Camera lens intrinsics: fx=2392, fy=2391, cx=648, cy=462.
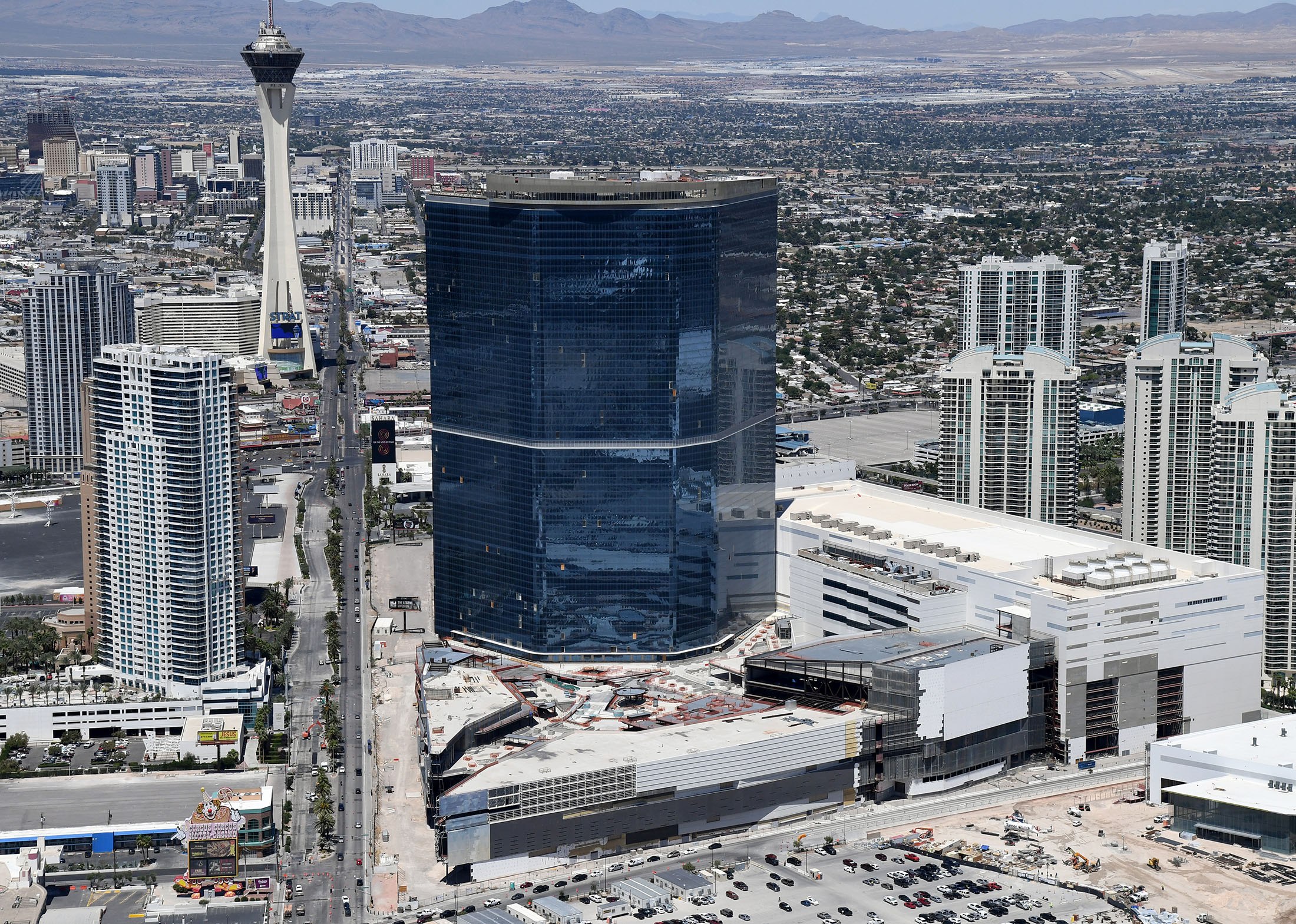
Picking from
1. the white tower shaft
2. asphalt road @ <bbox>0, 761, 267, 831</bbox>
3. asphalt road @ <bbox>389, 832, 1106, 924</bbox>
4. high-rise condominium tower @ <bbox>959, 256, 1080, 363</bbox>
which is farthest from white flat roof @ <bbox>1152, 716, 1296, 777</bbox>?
the white tower shaft

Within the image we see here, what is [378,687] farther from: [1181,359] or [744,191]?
[1181,359]

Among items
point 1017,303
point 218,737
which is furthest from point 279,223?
point 218,737

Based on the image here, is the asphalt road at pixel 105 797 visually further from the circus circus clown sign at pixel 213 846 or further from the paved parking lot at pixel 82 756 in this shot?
the circus circus clown sign at pixel 213 846

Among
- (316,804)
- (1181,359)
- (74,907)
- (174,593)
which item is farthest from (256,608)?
(1181,359)

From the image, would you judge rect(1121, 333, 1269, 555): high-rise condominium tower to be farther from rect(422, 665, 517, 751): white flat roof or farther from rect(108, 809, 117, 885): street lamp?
rect(108, 809, 117, 885): street lamp

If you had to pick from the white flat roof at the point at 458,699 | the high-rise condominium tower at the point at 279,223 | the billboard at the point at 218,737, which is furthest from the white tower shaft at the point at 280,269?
the billboard at the point at 218,737

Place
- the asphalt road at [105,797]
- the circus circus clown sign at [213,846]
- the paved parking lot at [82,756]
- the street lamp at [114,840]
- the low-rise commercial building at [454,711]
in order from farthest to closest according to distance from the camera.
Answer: the paved parking lot at [82,756]
the asphalt road at [105,797]
the low-rise commercial building at [454,711]
the street lamp at [114,840]
the circus circus clown sign at [213,846]

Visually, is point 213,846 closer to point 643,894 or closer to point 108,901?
point 108,901
